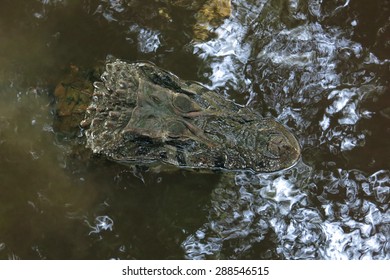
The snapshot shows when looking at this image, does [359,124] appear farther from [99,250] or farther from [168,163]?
[99,250]

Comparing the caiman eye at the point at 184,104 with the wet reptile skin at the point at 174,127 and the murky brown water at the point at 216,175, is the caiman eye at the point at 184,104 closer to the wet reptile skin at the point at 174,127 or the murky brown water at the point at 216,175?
the wet reptile skin at the point at 174,127

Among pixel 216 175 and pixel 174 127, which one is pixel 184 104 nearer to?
pixel 174 127

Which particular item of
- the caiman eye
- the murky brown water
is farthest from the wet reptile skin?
the murky brown water

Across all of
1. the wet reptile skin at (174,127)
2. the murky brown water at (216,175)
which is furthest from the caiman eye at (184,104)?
the murky brown water at (216,175)

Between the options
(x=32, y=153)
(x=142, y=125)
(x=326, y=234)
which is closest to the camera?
(x=142, y=125)

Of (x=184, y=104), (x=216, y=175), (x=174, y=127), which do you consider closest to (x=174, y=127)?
(x=174, y=127)

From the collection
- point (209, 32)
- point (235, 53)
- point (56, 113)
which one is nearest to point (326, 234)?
point (235, 53)

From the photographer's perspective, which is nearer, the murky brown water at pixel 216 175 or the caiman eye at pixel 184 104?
the caiman eye at pixel 184 104

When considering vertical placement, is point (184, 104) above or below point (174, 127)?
above
